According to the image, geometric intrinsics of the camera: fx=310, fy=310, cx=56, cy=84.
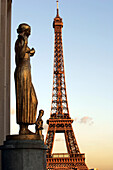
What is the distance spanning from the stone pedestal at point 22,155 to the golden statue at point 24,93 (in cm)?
54

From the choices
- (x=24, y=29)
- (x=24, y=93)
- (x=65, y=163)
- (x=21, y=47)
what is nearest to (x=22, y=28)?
(x=24, y=29)

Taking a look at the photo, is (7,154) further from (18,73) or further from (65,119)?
(65,119)

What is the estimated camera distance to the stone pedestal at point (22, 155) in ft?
24.7

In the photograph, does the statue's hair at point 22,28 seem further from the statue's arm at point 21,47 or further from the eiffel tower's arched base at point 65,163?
the eiffel tower's arched base at point 65,163

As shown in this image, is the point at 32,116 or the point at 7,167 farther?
the point at 32,116

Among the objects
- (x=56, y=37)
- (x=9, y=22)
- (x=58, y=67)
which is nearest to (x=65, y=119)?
(x=58, y=67)

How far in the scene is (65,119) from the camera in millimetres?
69625

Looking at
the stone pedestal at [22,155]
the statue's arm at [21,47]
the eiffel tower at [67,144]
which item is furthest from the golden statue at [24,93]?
the eiffel tower at [67,144]

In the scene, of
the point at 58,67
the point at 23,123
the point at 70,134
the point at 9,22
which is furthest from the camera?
the point at 58,67

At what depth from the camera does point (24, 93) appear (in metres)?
8.31

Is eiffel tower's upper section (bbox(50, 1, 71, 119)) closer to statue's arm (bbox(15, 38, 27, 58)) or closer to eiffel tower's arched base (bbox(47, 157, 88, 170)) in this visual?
eiffel tower's arched base (bbox(47, 157, 88, 170))

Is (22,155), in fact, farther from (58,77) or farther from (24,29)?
(58,77)

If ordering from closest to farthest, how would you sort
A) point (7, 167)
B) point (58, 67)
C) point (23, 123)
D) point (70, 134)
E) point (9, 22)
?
point (7, 167), point (23, 123), point (9, 22), point (70, 134), point (58, 67)

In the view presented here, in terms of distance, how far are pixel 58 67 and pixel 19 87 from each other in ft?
232
